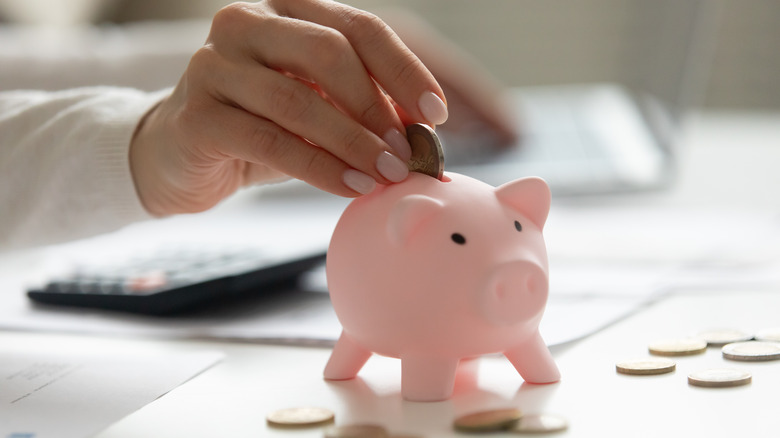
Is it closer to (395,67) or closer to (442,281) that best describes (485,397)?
(442,281)

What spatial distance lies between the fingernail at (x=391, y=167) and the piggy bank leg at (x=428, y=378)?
0.40ft

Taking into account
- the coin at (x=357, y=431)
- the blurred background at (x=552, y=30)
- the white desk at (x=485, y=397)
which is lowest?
the coin at (x=357, y=431)

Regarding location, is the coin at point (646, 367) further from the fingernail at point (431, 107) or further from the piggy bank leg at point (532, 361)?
the fingernail at point (431, 107)

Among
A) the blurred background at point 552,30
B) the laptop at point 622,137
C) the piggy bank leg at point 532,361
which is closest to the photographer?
the piggy bank leg at point 532,361

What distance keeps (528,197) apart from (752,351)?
191 mm

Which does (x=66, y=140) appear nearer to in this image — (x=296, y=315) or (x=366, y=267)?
(x=296, y=315)

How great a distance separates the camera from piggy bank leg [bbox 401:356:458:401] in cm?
49

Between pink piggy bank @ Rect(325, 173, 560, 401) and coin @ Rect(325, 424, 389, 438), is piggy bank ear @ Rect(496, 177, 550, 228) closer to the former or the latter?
pink piggy bank @ Rect(325, 173, 560, 401)

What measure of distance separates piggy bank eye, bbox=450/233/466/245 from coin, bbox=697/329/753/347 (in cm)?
23

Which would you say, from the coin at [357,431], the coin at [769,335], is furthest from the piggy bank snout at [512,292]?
the coin at [769,335]

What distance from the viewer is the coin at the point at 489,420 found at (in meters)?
0.42

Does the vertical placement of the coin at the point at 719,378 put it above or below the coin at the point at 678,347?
below

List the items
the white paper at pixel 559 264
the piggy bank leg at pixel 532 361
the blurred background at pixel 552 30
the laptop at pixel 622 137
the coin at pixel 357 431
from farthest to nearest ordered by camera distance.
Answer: the blurred background at pixel 552 30 → the laptop at pixel 622 137 → the white paper at pixel 559 264 → the piggy bank leg at pixel 532 361 → the coin at pixel 357 431

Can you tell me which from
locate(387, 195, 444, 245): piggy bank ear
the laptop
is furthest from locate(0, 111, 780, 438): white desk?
the laptop
